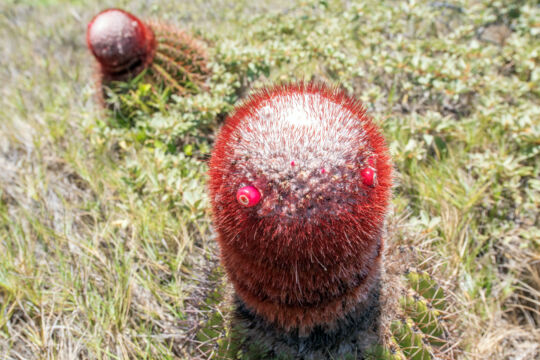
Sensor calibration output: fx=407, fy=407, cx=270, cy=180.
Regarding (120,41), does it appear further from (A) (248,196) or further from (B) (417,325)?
(B) (417,325)

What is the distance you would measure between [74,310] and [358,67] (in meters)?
2.73

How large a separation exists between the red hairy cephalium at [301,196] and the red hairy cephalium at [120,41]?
1.84 metres

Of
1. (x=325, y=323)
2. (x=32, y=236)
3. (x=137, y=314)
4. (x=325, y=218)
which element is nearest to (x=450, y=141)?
(x=325, y=323)

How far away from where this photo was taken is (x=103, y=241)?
2.64m

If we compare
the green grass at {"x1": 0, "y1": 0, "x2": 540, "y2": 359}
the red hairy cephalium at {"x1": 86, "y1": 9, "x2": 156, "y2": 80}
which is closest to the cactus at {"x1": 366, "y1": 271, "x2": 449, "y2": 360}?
the green grass at {"x1": 0, "y1": 0, "x2": 540, "y2": 359}

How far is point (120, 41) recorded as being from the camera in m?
2.85

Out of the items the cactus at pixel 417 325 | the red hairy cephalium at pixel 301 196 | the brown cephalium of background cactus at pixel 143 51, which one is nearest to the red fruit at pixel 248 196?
the red hairy cephalium at pixel 301 196

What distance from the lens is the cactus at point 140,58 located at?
9.32ft

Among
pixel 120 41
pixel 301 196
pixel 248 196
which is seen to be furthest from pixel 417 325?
pixel 120 41

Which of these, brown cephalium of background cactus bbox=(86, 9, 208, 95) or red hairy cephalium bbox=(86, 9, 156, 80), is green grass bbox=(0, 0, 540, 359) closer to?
brown cephalium of background cactus bbox=(86, 9, 208, 95)

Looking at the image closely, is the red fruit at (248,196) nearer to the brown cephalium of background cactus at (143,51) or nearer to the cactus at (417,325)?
the cactus at (417,325)

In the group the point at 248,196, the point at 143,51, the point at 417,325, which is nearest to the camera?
the point at 248,196

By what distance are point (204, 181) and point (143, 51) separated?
1108 mm

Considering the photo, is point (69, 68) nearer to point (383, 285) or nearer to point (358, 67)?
point (358, 67)
